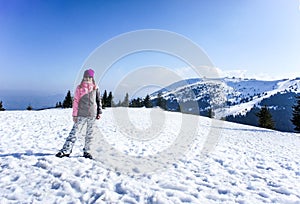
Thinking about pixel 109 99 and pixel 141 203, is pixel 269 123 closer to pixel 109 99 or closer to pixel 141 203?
pixel 109 99

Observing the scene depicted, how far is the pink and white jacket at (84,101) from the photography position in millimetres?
6512

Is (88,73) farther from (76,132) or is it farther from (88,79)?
(76,132)

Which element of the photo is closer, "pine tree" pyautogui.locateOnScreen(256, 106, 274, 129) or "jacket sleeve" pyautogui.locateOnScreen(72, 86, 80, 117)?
"jacket sleeve" pyautogui.locateOnScreen(72, 86, 80, 117)

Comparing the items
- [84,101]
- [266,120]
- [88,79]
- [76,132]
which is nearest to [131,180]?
[76,132]

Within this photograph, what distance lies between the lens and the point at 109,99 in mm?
67375

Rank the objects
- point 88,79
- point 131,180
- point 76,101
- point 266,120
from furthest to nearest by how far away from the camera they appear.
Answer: point 266,120 → point 88,79 → point 76,101 → point 131,180

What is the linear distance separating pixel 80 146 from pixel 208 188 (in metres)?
5.09

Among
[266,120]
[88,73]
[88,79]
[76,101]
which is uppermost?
[88,73]

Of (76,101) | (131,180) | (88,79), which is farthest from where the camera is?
(88,79)

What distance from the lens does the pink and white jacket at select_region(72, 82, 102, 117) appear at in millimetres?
6512

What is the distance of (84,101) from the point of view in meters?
6.57

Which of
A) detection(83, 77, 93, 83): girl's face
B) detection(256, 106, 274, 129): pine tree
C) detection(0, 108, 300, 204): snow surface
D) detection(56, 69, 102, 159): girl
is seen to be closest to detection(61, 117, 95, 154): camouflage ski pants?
detection(56, 69, 102, 159): girl

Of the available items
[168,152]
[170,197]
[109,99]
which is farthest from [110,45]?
[109,99]

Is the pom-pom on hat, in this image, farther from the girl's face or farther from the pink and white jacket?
the pink and white jacket
